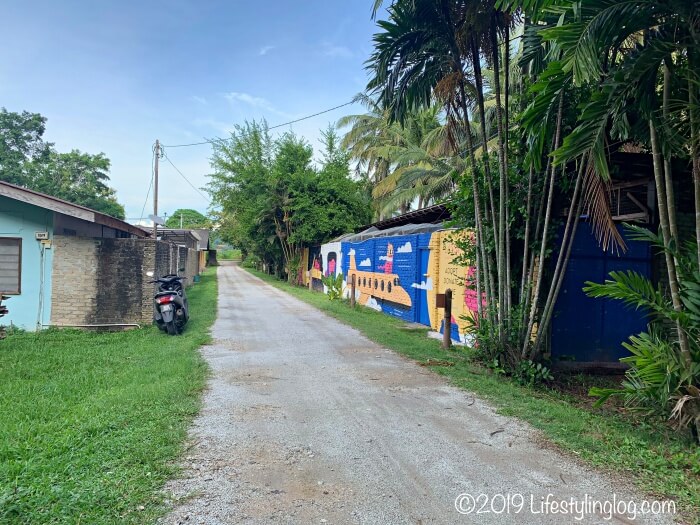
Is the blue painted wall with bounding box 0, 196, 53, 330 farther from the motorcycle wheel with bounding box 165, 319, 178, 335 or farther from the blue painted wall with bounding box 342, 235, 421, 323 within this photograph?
the blue painted wall with bounding box 342, 235, 421, 323

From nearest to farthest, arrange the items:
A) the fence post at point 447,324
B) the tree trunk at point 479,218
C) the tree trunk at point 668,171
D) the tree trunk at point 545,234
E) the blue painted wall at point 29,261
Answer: the tree trunk at point 668,171 < the tree trunk at point 545,234 < the tree trunk at point 479,218 < the fence post at point 447,324 < the blue painted wall at point 29,261

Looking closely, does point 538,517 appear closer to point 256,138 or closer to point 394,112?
point 394,112

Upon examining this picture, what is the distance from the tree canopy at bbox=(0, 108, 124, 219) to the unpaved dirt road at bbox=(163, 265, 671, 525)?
3292 centimetres

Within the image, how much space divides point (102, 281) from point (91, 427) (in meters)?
6.59

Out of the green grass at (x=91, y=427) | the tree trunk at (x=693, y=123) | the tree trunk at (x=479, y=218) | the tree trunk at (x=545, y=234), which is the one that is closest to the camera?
the green grass at (x=91, y=427)

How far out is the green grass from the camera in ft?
9.51

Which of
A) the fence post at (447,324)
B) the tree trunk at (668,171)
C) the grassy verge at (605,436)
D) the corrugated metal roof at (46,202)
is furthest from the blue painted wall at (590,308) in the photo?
the corrugated metal roof at (46,202)

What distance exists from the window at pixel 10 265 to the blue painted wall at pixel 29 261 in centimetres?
8

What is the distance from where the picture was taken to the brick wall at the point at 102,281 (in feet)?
32.2

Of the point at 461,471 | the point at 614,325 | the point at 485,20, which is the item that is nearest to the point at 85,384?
the point at 461,471

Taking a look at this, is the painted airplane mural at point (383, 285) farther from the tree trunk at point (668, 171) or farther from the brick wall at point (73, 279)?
the tree trunk at point (668, 171)

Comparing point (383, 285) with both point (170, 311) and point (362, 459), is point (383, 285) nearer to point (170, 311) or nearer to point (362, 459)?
point (170, 311)

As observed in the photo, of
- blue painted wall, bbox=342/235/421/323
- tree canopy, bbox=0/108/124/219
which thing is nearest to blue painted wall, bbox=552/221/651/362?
blue painted wall, bbox=342/235/421/323

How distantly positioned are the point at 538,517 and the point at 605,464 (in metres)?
1.08
